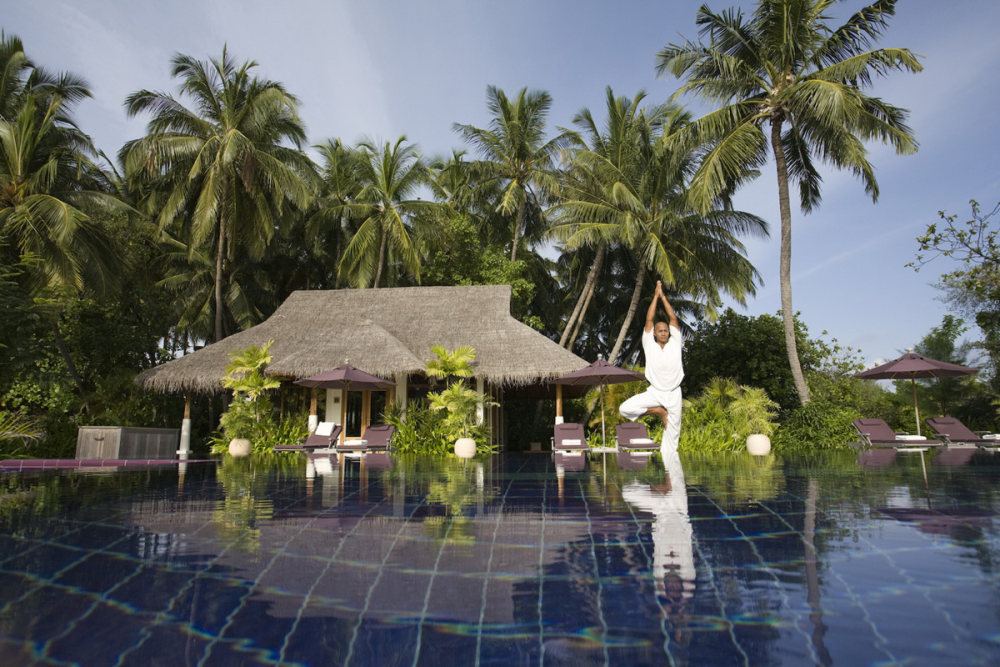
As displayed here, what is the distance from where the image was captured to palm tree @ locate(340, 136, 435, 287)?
67.8ft

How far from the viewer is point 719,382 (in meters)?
15.7

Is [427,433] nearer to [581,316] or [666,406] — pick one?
[666,406]

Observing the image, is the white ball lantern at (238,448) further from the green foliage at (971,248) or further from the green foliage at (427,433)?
the green foliage at (971,248)

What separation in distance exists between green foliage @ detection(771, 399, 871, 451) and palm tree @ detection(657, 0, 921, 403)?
0.43 meters

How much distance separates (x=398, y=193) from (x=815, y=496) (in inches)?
755

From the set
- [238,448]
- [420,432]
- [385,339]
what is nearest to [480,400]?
[420,432]

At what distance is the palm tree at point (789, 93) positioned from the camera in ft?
43.9

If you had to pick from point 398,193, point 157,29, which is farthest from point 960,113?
point 398,193

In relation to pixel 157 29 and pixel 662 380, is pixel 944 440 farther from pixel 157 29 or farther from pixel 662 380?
pixel 157 29

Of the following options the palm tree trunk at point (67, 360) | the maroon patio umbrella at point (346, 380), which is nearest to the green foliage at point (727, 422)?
the maroon patio umbrella at point (346, 380)

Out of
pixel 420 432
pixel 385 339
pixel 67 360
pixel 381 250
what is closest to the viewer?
pixel 420 432

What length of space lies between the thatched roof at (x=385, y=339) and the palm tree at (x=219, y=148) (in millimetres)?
2924

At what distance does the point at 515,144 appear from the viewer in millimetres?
22250

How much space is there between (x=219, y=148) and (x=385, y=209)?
5774mm
